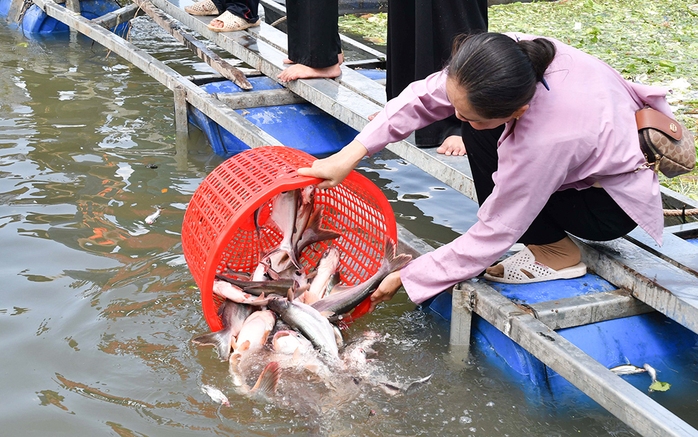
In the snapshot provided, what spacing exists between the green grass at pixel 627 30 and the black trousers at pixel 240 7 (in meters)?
3.13

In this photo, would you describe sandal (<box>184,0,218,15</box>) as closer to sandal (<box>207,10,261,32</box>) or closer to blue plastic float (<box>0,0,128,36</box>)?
sandal (<box>207,10,261,32</box>)

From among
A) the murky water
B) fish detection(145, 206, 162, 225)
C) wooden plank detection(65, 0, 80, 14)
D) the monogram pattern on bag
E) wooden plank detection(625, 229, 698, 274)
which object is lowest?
the murky water

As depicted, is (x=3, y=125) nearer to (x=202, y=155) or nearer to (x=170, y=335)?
(x=202, y=155)

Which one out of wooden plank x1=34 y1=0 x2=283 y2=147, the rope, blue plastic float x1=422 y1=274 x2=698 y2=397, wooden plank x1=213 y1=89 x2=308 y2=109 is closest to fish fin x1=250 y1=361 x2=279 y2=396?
blue plastic float x1=422 y1=274 x2=698 y2=397

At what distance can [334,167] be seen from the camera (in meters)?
3.13

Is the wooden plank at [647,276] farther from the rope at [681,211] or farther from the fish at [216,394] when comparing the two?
the fish at [216,394]

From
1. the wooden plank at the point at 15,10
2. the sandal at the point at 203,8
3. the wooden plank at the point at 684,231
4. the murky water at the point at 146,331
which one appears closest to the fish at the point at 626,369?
the murky water at the point at 146,331

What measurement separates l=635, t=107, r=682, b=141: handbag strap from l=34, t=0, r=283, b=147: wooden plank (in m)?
2.34

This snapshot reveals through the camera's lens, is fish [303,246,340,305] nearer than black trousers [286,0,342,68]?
Yes

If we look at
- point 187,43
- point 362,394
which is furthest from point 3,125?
point 362,394

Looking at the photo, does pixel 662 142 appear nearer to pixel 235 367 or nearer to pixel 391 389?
pixel 391 389

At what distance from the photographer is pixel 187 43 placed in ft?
21.6

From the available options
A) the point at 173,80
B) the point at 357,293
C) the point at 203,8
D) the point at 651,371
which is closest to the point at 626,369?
the point at 651,371

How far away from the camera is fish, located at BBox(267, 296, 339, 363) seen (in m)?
3.20
